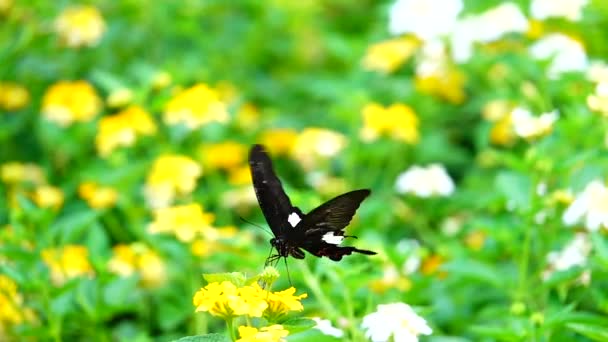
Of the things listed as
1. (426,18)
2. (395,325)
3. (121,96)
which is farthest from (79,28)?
(395,325)

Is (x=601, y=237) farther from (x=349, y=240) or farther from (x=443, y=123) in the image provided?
(x=443, y=123)

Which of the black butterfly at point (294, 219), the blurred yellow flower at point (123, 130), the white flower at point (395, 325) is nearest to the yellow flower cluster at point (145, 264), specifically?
the blurred yellow flower at point (123, 130)

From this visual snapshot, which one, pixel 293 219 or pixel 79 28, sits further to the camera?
pixel 79 28

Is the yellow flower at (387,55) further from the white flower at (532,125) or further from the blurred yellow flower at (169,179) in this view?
the white flower at (532,125)

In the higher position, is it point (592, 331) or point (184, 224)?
point (184, 224)

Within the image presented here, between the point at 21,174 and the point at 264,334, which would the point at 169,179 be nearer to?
the point at 21,174

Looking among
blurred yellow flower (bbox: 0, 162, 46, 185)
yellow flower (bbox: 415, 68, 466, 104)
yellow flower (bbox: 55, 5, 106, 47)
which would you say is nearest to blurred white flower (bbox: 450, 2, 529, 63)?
yellow flower (bbox: 415, 68, 466, 104)
